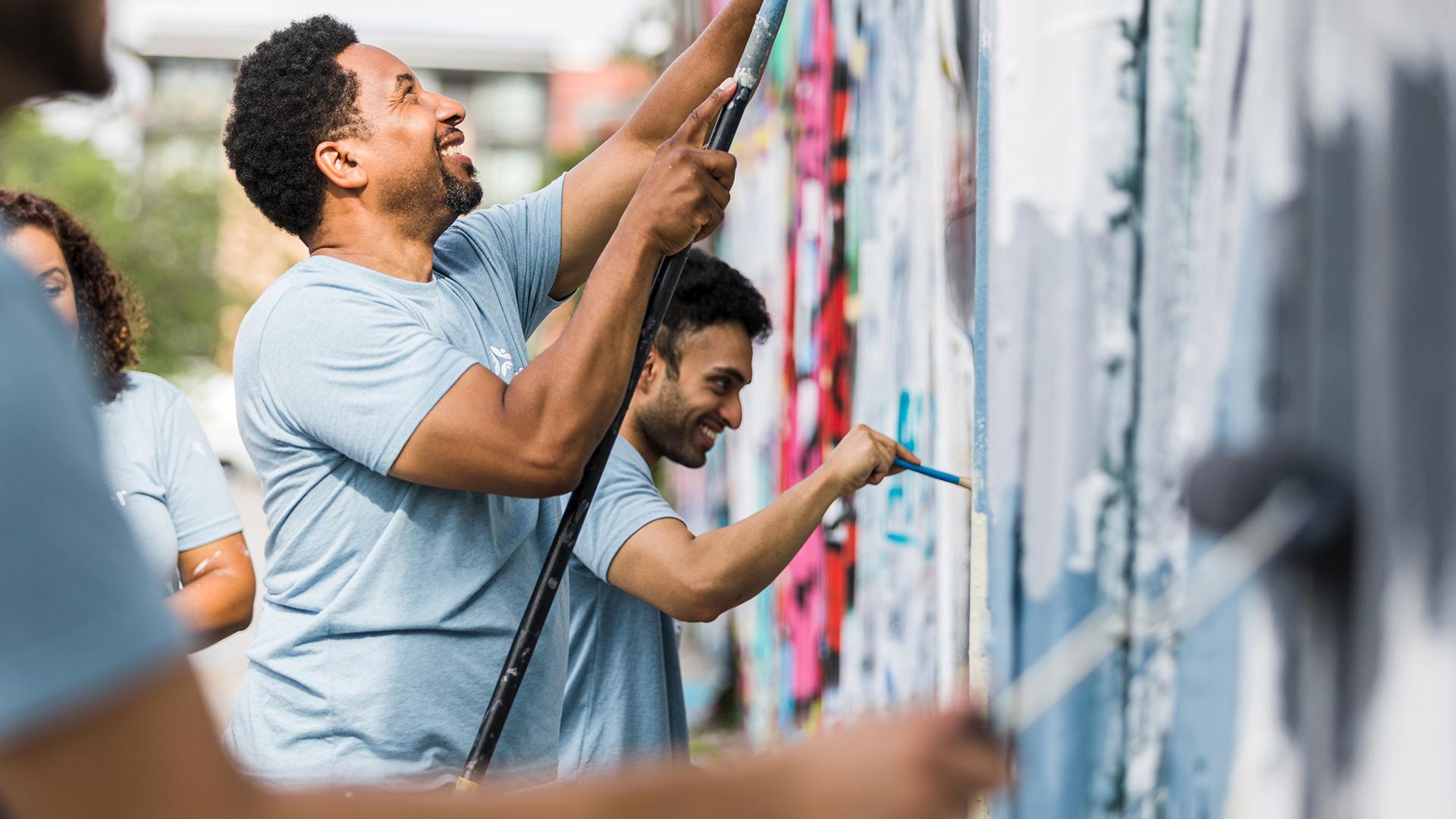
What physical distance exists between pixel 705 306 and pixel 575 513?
3.77ft

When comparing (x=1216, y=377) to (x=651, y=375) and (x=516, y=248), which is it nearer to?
(x=516, y=248)

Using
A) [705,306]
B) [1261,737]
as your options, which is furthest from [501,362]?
[1261,737]

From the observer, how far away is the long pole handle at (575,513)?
1.70 metres

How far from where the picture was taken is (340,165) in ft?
6.83

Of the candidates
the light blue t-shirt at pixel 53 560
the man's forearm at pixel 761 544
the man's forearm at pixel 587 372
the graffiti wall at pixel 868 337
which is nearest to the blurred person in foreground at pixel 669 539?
the man's forearm at pixel 761 544

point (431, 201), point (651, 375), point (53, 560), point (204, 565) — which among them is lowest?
point (204, 565)

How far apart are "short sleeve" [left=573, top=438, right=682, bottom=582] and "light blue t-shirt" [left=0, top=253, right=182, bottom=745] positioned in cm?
164

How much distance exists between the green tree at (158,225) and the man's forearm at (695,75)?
94.5 ft

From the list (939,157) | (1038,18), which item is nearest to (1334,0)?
(1038,18)

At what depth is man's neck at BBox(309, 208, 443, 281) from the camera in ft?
6.75

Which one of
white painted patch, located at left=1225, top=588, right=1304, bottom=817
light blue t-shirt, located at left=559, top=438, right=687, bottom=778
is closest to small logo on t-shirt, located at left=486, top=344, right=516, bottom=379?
light blue t-shirt, located at left=559, top=438, right=687, bottom=778

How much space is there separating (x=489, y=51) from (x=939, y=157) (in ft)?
170

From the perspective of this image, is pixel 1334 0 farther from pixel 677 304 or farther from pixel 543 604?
pixel 677 304

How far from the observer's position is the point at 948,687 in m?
2.70
